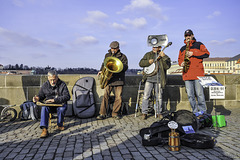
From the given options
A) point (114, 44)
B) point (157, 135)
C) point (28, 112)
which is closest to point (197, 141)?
point (157, 135)

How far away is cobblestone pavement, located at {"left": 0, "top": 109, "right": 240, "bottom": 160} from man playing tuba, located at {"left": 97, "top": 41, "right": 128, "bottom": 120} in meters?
0.72

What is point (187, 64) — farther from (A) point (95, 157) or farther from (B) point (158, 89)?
(A) point (95, 157)

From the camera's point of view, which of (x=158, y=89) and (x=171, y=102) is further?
(x=171, y=102)

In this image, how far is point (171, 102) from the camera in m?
7.70

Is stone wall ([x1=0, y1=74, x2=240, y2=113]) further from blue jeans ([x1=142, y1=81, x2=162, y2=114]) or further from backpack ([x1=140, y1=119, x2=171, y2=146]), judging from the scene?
backpack ([x1=140, y1=119, x2=171, y2=146])

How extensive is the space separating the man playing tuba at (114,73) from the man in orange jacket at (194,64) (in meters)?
1.62

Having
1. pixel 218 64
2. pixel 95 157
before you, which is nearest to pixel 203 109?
pixel 95 157

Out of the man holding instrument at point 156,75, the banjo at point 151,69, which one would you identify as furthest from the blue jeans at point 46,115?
the banjo at point 151,69

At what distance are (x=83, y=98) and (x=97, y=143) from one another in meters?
2.80

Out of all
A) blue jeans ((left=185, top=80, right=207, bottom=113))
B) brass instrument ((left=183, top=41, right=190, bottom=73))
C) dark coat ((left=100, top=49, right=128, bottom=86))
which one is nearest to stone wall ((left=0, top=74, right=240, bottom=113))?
dark coat ((left=100, top=49, right=128, bottom=86))

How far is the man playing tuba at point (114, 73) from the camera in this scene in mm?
6223

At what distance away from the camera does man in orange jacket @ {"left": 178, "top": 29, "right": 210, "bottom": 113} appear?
19.2ft

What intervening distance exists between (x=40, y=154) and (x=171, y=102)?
16.5ft

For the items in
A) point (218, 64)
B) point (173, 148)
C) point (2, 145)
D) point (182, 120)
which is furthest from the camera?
point (218, 64)
